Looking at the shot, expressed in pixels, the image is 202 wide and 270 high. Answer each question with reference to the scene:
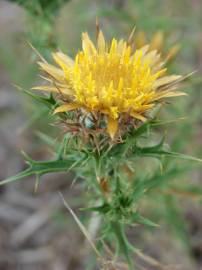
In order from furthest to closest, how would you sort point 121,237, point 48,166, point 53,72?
1. point 121,237
2. point 48,166
3. point 53,72

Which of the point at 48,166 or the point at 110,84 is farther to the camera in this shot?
the point at 48,166

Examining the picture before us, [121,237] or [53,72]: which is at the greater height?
[53,72]

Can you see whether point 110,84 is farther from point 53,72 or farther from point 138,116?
point 53,72

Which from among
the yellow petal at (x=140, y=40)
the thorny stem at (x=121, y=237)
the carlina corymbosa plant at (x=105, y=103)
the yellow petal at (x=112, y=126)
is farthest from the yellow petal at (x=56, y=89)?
the yellow petal at (x=140, y=40)

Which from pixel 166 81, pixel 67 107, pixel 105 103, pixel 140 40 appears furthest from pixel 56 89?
pixel 140 40

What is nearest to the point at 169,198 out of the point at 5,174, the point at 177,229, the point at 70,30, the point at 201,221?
the point at 177,229

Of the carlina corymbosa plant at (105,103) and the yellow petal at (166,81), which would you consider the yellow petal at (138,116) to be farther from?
the yellow petal at (166,81)

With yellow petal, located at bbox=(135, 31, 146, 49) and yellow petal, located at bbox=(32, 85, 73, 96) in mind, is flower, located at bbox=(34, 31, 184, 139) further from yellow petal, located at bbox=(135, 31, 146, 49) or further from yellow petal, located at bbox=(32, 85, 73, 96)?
yellow petal, located at bbox=(135, 31, 146, 49)

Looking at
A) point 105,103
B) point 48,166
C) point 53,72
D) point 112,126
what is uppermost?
point 53,72

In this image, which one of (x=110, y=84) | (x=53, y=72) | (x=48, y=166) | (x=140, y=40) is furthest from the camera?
(x=140, y=40)
